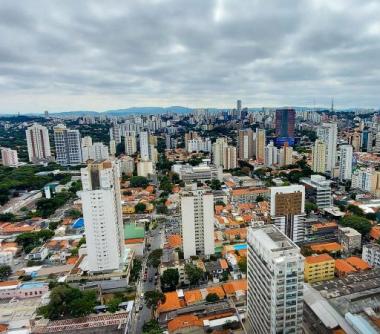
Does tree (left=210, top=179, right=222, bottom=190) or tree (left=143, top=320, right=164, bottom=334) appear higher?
tree (left=210, top=179, right=222, bottom=190)

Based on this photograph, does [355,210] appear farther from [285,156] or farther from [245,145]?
[245,145]

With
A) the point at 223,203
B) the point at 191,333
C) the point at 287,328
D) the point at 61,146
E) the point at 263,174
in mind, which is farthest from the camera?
the point at 61,146

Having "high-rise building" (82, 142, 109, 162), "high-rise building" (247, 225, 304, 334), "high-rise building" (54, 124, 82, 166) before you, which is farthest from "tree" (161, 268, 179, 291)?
"high-rise building" (54, 124, 82, 166)

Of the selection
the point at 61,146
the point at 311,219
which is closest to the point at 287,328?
the point at 311,219

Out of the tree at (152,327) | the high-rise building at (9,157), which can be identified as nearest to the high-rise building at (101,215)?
the tree at (152,327)

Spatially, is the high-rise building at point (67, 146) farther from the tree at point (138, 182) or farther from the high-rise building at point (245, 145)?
the high-rise building at point (245, 145)

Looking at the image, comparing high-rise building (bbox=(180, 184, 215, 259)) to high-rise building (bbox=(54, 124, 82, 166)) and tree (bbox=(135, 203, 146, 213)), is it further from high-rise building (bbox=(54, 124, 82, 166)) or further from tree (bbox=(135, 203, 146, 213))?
high-rise building (bbox=(54, 124, 82, 166))

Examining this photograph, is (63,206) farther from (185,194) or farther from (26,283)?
(185,194)
